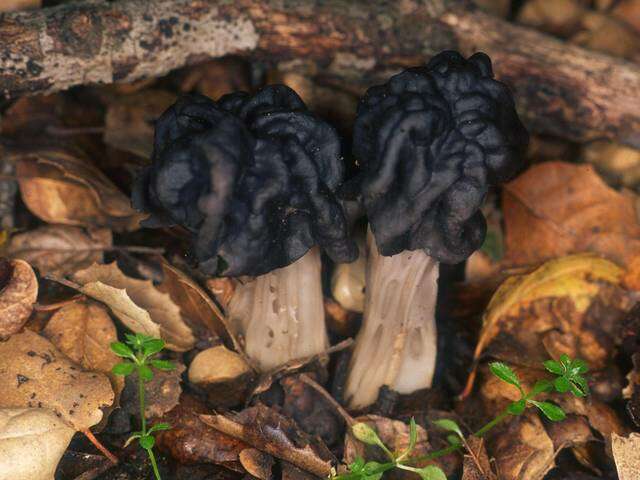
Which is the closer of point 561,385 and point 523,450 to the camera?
point 561,385

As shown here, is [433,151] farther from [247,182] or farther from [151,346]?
[151,346]

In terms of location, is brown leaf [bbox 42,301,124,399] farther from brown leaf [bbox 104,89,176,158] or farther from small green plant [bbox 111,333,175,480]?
brown leaf [bbox 104,89,176,158]

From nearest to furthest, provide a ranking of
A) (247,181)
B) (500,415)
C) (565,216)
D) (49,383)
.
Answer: (247,181), (500,415), (49,383), (565,216)

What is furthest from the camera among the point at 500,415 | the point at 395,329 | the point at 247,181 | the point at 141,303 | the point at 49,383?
the point at 141,303

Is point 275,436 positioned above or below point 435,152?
below

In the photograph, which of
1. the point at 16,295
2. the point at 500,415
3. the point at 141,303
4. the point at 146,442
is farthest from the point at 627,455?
the point at 16,295

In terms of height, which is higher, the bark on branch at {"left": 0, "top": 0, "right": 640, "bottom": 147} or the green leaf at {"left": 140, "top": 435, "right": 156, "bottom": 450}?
the bark on branch at {"left": 0, "top": 0, "right": 640, "bottom": 147}

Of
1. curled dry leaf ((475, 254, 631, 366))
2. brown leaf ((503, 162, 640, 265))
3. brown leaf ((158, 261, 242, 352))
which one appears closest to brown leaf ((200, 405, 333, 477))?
brown leaf ((158, 261, 242, 352))
